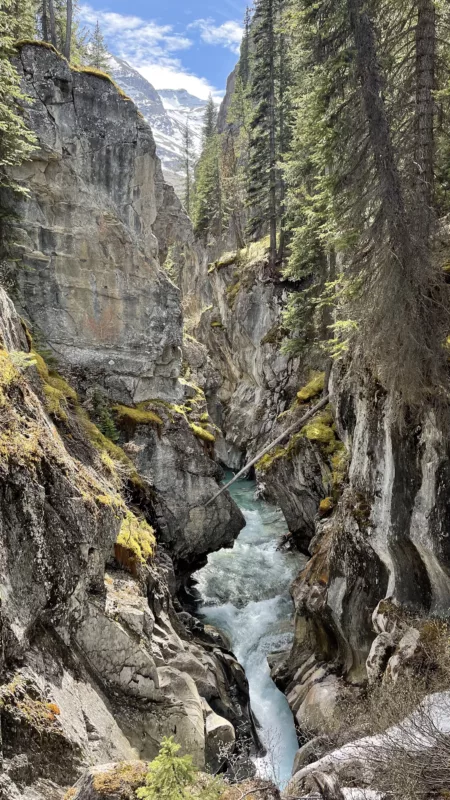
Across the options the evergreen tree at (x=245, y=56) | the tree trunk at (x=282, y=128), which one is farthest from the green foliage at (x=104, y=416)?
the evergreen tree at (x=245, y=56)

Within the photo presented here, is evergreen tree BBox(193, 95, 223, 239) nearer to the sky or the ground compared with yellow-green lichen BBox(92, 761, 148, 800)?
nearer to the sky

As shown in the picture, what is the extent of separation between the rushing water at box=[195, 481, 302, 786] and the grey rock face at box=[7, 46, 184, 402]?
9.16 meters

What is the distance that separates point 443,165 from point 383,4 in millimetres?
3900

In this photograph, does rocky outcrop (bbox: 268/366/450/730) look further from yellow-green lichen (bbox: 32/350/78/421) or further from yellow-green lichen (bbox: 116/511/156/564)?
yellow-green lichen (bbox: 32/350/78/421)

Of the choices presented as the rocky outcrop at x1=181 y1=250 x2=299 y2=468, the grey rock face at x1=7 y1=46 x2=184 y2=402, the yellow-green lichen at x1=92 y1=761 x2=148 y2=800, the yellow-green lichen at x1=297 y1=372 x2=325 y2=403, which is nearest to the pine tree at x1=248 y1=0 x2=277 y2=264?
the rocky outcrop at x1=181 y1=250 x2=299 y2=468

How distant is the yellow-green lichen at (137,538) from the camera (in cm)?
1291

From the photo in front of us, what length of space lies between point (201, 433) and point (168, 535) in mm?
4925

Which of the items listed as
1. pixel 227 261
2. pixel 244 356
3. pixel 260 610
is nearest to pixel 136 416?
pixel 260 610

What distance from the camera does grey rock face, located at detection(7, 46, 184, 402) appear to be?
18.4 metres

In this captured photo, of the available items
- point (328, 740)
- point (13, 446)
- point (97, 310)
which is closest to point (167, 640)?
point (328, 740)

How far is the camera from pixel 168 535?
19.4 m

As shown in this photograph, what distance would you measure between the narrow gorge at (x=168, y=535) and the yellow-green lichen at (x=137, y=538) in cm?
11

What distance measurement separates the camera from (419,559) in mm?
10742

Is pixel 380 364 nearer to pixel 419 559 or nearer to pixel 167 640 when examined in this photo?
pixel 419 559
